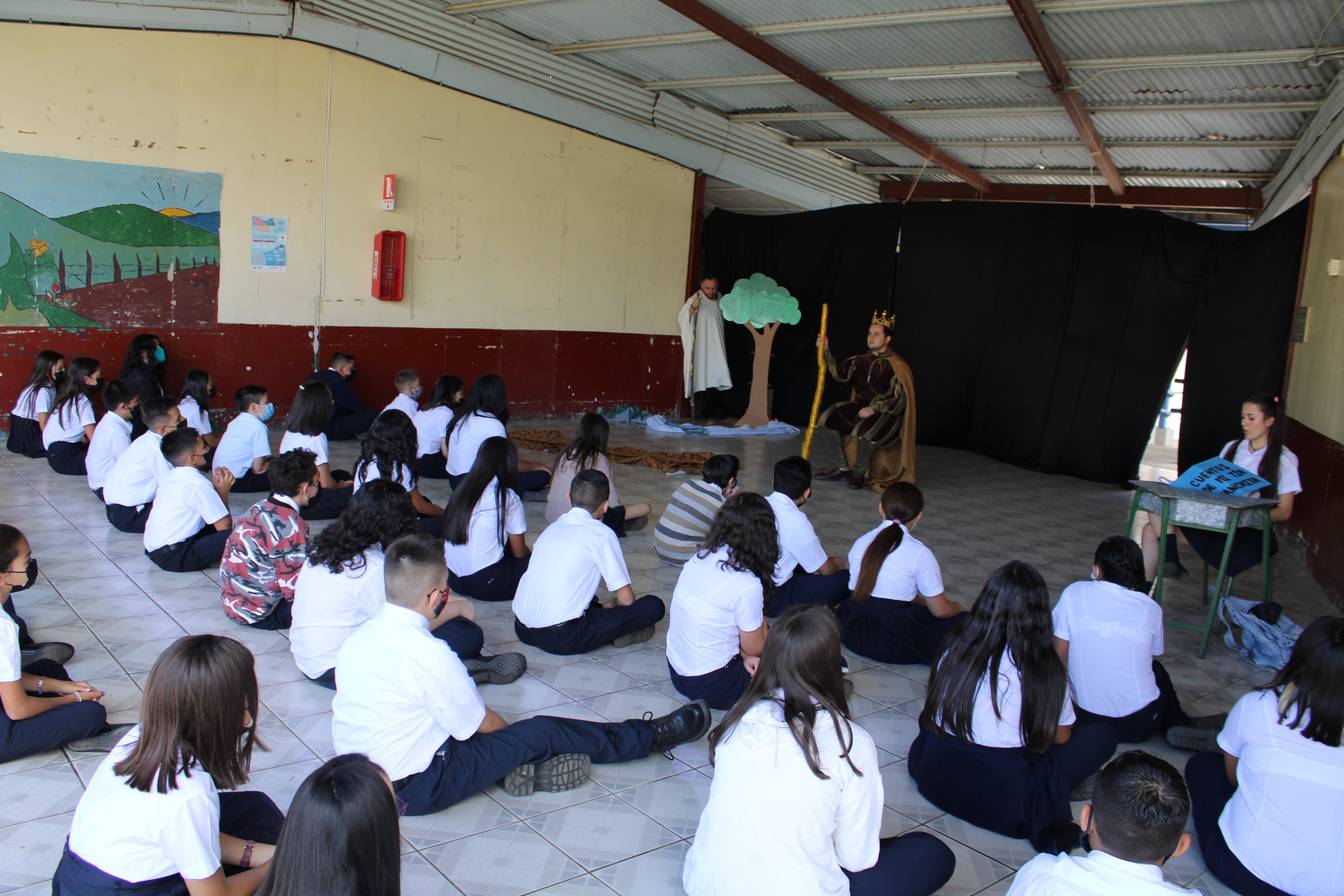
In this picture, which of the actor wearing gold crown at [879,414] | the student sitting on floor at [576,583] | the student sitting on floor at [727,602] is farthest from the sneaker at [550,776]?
the actor wearing gold crown at [879,414]

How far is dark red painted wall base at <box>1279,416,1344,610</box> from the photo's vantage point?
5.61 meters

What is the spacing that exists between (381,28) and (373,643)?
24.4ft

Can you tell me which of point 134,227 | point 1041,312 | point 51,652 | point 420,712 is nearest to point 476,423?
point 51,652

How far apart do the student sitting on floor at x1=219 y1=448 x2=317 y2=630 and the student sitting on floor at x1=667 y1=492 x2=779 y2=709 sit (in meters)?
1.62

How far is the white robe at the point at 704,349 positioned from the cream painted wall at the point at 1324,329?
19.7 ft

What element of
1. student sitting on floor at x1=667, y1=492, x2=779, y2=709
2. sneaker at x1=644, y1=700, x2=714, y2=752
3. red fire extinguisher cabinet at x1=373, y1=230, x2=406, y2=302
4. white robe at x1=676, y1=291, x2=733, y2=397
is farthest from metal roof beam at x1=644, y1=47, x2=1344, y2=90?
sneaker at x1=644, y1=700, x2=714, y2=752

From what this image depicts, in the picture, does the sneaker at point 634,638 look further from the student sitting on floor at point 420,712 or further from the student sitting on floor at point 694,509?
the student sitting on floor at point 420,712

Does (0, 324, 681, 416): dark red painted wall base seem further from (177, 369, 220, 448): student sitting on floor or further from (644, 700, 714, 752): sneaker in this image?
(644, 700, 714, 752): sneaker

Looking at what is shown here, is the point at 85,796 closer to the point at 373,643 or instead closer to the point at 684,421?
the point at 373,643

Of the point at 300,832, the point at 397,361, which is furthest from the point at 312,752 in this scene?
the point at 397,361

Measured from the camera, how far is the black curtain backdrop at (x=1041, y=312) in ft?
27.0

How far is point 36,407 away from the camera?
22.0 feet

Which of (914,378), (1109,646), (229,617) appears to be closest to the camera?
(1109,646)

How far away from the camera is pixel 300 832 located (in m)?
1.52
